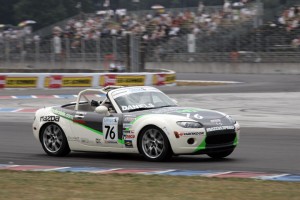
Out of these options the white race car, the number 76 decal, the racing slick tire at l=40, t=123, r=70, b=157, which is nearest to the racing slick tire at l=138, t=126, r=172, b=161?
the white race car

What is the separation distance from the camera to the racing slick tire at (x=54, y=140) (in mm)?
12164

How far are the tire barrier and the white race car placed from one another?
20759 mm

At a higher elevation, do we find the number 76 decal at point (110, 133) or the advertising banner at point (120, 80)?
the advertising banner at point (120, 80)

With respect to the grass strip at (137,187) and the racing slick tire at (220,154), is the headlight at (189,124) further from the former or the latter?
the grass strip at (137,187)

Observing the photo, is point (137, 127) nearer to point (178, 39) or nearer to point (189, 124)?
point (189, 124)

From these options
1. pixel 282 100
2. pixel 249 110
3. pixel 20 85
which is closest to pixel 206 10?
pixel 20 85

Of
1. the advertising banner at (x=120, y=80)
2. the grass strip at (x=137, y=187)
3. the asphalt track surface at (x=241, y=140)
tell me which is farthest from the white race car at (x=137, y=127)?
the advertising banner at (x=120, y=80)

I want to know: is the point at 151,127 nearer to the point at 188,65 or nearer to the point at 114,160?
the point at 114,160

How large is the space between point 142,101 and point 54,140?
1.85m

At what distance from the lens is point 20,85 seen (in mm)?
33594

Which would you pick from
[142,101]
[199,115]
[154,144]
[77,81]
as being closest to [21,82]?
[77,81]

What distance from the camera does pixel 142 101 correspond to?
37.8 feet

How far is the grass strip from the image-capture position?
7.52 meters

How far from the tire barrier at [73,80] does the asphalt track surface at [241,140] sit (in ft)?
15.7
